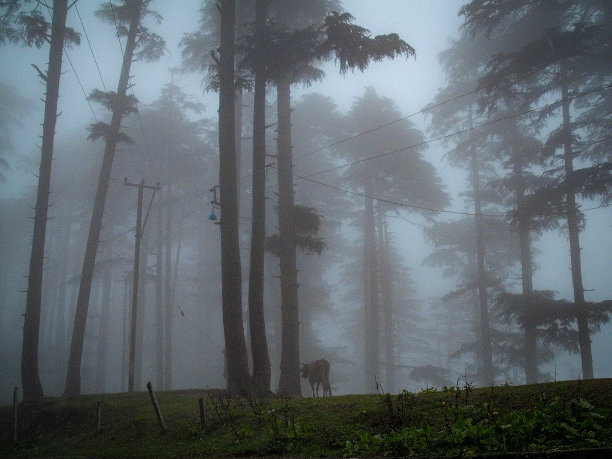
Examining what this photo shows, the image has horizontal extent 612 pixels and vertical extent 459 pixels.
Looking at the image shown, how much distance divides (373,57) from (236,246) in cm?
772

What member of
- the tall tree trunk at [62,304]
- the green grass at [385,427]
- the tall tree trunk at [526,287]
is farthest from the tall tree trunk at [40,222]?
the tall tree trunk at [526,287]

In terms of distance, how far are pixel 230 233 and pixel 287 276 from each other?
299 centimetres

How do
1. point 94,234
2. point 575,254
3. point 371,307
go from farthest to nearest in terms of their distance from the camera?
point 371,307
point 94,234
point 575,254

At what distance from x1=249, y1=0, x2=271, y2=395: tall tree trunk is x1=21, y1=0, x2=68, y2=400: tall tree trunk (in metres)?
9.03

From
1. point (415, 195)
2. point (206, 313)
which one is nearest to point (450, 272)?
point (415, 195)

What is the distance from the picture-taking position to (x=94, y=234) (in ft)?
59.0

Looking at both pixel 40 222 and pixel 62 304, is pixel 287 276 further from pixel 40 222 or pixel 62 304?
pixel 62 304

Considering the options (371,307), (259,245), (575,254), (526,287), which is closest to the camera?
(259,245)

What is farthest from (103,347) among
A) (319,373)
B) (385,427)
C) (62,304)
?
(385,427)

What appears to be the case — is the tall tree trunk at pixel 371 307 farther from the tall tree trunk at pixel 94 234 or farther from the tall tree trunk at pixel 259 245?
the tall tree trunk at pixel 94 234

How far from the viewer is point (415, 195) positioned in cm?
2577

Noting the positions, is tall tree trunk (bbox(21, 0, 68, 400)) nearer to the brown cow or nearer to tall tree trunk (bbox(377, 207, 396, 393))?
the brown cow

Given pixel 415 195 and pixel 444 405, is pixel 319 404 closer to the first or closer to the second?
pixel 444 405

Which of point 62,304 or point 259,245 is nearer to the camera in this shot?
point 259,245
